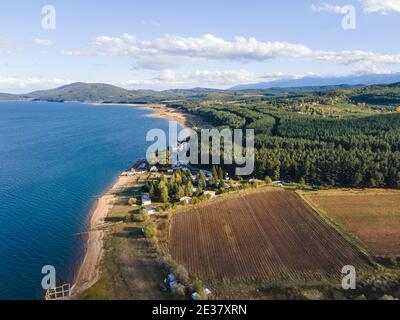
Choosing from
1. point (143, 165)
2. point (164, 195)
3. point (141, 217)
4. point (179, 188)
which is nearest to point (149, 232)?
point (141, 217)

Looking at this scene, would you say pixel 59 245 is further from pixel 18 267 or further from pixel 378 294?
pixel 378 294

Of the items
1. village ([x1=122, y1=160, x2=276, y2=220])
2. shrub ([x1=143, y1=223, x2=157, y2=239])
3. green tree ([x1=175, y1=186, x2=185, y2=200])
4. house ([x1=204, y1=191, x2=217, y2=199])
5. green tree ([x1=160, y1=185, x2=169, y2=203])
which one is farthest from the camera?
house ([x1=204, y1=191, x2=217, y2=199])

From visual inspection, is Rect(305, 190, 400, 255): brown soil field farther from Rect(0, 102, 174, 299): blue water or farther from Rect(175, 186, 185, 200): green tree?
Rect(0, 102, 174, 299): blue water

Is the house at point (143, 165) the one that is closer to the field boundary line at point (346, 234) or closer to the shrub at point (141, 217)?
the shrub at point (141, 217)

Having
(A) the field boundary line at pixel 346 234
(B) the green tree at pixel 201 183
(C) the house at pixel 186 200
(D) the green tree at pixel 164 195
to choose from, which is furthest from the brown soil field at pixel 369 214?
(D) the green tree at pixel 164 195

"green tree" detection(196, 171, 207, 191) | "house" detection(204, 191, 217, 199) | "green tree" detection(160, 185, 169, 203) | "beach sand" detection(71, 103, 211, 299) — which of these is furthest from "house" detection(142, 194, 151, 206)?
"house" detection(204, 191, 217, 199)
